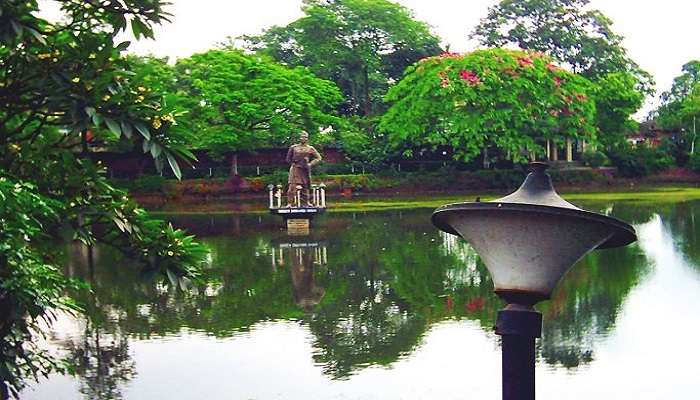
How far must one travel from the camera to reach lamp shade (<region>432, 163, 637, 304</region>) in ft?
9.18

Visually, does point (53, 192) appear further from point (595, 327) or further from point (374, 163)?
point (374, 163)

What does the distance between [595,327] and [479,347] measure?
1606 mm

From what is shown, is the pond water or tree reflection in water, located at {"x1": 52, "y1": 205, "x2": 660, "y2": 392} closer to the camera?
the pond water

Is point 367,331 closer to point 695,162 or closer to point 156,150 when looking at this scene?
point 156,150

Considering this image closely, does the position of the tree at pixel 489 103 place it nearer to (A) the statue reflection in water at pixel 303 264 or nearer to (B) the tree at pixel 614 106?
(B) the tree at pixel 614 106

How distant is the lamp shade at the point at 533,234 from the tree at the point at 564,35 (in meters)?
42.4

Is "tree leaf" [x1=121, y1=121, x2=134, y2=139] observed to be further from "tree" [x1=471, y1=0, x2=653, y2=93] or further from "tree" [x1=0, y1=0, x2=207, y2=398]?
"tree" [x1=471, y1=0, x2=653, y2=93]

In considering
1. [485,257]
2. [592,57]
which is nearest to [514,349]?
[485,257]

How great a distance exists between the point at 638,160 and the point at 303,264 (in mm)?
26730

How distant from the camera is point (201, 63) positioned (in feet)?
112

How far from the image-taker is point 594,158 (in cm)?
3909

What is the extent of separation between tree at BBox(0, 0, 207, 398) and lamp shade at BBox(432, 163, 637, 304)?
1.72 meters

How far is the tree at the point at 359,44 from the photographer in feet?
127


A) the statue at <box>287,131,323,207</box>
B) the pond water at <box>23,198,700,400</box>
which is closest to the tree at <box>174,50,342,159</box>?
the statue at <box>287,131,323,207</box>
